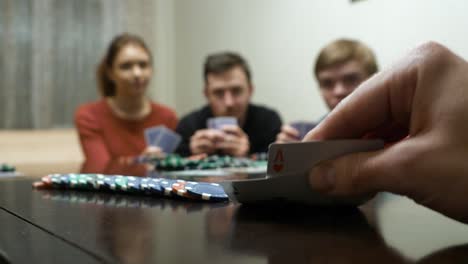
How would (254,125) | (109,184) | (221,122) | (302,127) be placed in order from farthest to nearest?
(254,125), (221,122), (302,127), (109,184)

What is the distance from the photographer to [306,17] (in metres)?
2.81

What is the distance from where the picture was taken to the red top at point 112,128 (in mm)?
2861

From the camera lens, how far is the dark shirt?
102 inches

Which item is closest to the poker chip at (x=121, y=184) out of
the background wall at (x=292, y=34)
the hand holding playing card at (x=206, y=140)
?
the hand holding playing card at (x=206, y=140)

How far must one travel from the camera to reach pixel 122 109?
3049 mm

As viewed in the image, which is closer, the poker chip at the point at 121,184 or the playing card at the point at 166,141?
the poker chip at the point at 121,184

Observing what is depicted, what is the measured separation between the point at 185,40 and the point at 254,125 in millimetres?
1660

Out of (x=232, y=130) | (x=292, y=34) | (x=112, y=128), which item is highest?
(x=292, y=34)

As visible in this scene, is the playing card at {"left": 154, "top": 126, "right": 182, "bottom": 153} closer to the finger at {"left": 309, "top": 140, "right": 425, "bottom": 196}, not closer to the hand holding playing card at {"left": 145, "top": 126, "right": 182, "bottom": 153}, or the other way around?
the hand holding playing card at {"left": 145, "top": 126, "right": 182, "bottom": 153}

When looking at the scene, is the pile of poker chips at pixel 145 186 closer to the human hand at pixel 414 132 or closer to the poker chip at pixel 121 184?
the poker chip at pixel 121 184

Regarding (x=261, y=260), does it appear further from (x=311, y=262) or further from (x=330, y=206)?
(x=330, y=206)

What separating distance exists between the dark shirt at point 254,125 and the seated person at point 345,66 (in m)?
0.40

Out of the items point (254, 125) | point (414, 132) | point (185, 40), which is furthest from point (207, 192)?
point (185, 40)

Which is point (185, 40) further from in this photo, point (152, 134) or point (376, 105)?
point (376, 105)
